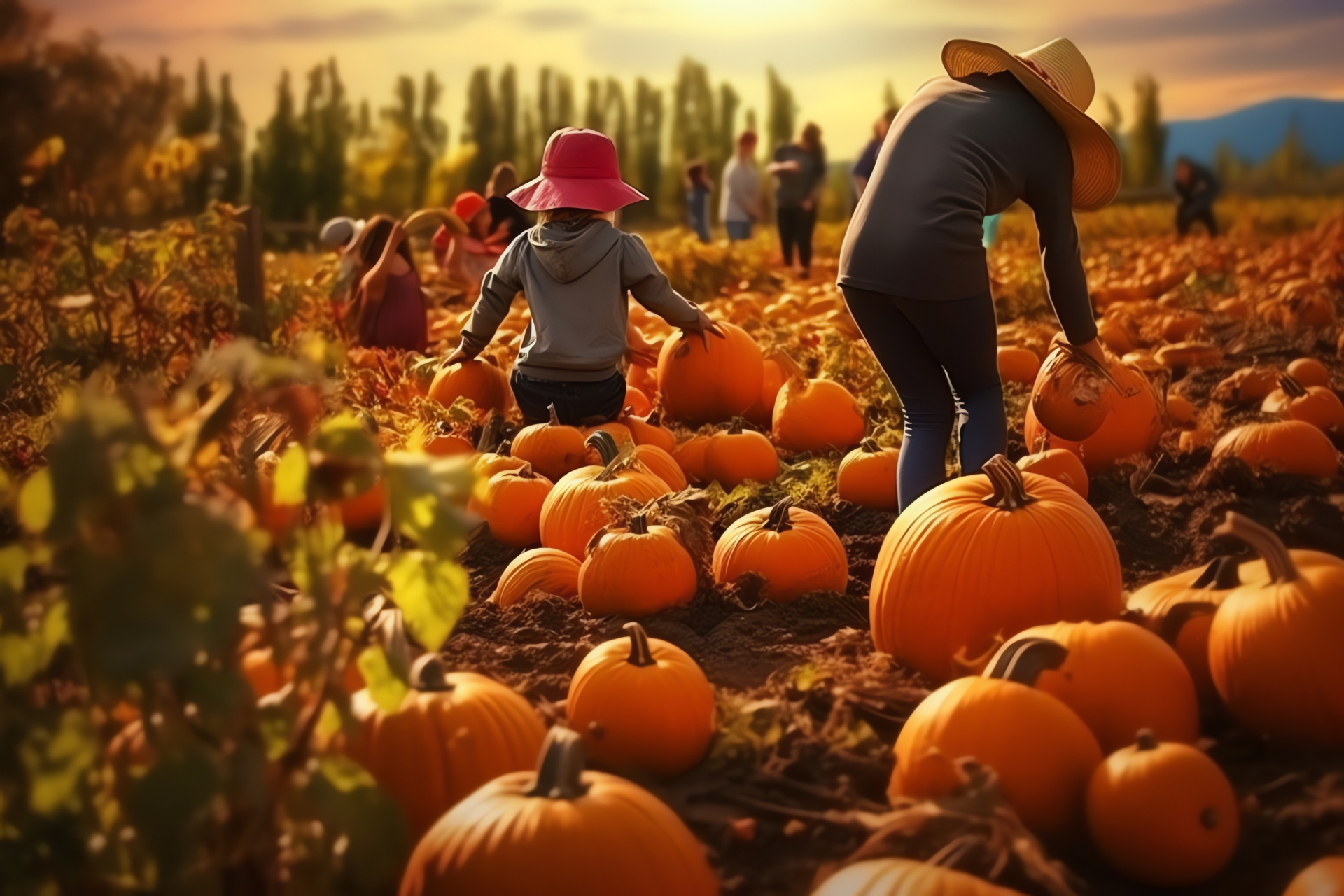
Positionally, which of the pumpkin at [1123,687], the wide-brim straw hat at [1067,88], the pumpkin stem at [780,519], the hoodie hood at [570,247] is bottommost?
the pumpkin stem at [780,519]

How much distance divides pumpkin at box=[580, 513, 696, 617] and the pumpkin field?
1cm

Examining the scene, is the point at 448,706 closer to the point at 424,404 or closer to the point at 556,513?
the point at 556,513

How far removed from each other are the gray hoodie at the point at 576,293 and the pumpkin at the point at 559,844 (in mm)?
3677

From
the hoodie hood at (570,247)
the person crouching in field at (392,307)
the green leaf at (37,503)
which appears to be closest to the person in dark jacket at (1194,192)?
the person crouching in field at (392,307)

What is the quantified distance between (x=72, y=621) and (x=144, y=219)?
16.2 meters

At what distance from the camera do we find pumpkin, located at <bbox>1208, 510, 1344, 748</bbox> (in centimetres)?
237

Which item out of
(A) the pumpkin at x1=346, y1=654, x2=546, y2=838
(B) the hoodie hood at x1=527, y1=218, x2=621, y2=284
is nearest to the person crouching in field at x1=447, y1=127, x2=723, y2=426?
(B) the hoodie hood at x1=527, y1=218, x2=621, y2=284

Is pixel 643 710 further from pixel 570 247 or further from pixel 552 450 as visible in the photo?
pixel 570 247

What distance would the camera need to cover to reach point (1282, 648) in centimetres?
238

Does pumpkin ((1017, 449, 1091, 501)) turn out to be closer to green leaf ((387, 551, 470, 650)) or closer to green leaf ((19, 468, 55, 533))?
green leaf ((387, 551, 470, 650))

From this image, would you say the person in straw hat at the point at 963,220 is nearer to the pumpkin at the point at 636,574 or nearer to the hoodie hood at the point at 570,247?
the pumpkin at the point at 636,574

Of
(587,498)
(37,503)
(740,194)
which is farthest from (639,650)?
(740,194)

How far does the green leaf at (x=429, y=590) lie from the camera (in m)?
1.71

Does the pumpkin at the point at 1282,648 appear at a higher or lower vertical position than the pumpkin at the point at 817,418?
higher
